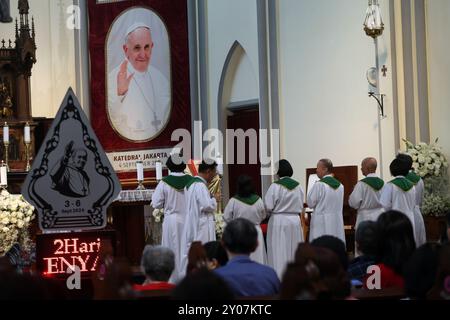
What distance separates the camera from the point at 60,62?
16.7 meters

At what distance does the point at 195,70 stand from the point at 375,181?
5614 mm

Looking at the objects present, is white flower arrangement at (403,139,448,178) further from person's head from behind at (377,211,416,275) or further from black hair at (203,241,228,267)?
person's head from behind at (377,211,416,275)

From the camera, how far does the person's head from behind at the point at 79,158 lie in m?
7.10

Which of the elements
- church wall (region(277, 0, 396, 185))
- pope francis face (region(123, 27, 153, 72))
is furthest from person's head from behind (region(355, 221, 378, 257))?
pope francis face (region(123, 27, 153, 72))

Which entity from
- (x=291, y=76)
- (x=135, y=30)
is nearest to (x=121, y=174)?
(x=135, y=30)

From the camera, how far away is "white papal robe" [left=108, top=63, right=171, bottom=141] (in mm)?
16188

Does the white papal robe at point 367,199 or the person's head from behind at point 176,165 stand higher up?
the person's head from behind at point 176,165

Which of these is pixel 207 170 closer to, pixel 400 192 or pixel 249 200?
pixel 249 200

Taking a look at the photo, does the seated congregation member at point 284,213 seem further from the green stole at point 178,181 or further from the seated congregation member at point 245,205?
the green stole at point 178,181

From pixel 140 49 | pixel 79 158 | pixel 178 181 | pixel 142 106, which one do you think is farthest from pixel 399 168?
pixel 140 49

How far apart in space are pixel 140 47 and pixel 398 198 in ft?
22.4

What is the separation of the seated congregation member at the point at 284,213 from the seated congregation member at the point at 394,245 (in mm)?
5255

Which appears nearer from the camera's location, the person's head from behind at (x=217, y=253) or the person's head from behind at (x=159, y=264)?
the person's head from behind at (x=159, y=264)

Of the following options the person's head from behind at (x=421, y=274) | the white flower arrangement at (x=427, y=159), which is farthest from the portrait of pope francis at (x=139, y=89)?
the person's head from behind at (x=421, y=274)
